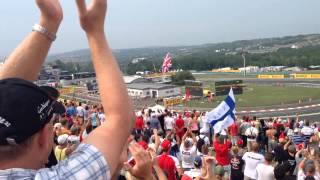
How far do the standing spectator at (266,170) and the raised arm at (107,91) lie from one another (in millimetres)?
7855

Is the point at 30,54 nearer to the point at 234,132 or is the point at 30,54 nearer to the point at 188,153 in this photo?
the point at 188,153

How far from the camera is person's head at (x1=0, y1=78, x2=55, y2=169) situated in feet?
4.72

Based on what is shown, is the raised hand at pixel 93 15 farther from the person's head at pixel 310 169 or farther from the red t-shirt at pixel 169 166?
the person's head at pixel 310 169

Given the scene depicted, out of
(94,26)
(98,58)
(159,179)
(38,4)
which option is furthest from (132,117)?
(159,179)

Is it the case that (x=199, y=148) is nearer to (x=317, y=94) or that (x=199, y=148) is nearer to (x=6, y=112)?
(x=6, y=112)

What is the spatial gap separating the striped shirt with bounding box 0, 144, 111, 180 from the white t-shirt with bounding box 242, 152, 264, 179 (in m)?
8.93

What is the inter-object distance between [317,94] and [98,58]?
63.1 metres

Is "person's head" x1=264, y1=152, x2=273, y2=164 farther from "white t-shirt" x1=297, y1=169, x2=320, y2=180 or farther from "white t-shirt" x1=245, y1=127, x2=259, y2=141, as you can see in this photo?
"white t-shirt" x1=245, y1=127, x2=259, y2=141

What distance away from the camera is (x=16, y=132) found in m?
1.44

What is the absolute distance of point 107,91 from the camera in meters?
1.62

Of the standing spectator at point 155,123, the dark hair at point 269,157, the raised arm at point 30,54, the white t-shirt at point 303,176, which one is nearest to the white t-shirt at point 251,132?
the standing spectator at point 155,123

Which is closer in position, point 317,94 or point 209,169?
point 209,169

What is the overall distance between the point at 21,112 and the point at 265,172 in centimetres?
824

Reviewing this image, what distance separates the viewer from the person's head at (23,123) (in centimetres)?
144
